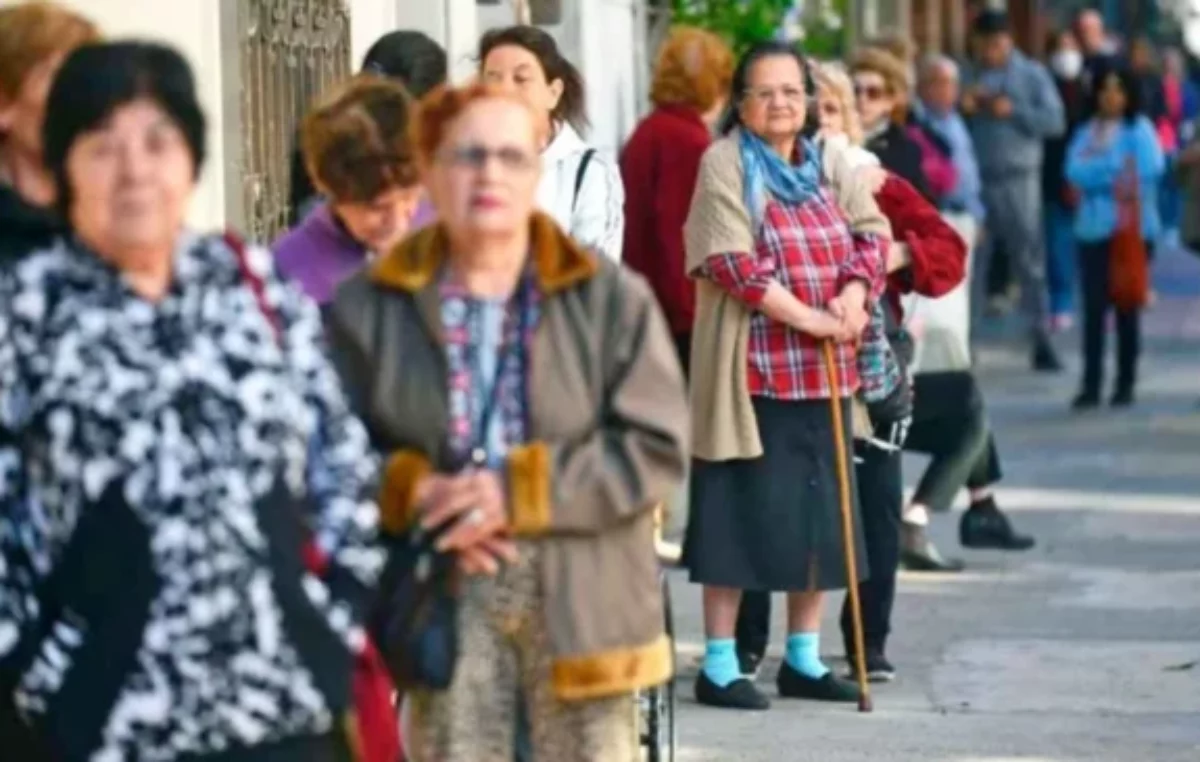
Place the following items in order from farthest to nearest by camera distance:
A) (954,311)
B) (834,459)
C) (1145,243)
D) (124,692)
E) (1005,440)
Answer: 1. (1145,243)
2. (1005,440)
3. (954,311)
4. (834,459)
5. (124,692)

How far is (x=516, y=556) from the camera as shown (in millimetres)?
5668

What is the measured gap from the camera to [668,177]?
12039mm

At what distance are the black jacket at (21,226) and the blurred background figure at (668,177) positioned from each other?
6433 millimetres

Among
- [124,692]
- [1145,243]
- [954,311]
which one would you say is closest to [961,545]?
[954,311]

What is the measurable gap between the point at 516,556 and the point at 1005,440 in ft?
40.2

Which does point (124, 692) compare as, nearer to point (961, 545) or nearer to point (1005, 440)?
point (961, 545)

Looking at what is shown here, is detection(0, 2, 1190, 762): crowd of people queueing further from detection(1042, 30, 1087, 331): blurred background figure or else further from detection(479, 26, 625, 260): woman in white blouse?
detection(1042, 30, 1087, 331): blurred background figure

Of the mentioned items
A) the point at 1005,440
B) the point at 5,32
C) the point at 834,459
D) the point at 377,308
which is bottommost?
the point at 1005,440

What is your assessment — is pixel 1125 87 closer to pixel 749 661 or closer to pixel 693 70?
pixel 693 70

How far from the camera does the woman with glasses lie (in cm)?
557

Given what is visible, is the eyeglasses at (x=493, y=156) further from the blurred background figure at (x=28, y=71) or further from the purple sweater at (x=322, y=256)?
the purple sweater at (x=322, y=256)

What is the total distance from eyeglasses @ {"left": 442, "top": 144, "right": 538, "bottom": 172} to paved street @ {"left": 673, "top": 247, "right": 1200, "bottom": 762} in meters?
3.79

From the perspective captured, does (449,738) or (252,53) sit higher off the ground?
(252,53)

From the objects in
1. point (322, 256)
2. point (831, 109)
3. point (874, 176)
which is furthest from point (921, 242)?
point (322, 256)
